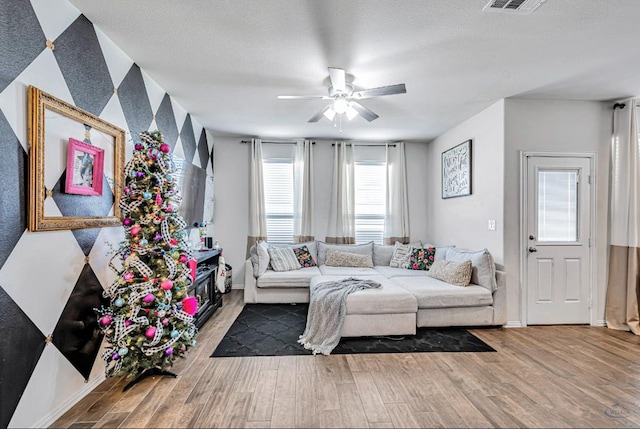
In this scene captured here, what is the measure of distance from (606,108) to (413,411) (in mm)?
4239

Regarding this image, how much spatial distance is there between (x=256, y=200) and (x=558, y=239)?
14.4 feet

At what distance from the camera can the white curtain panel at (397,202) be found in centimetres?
541

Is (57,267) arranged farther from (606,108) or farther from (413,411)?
(606,108)

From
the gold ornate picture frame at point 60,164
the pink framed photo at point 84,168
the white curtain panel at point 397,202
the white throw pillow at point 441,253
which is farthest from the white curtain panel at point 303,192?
the pink framed photo at point 84,168

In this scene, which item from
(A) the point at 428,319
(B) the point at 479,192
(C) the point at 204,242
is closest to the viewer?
(A) the point at 428,319

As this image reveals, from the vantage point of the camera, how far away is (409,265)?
15.4 ft

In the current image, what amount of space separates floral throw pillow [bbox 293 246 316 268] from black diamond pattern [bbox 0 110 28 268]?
137 inches

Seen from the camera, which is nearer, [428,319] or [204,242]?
[428,319]

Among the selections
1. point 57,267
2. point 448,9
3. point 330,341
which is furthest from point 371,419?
point 448,9

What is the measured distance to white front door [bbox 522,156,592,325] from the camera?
11.6 ft

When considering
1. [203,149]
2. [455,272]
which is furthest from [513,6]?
[203,149]

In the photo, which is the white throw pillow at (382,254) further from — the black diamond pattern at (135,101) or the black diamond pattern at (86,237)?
the black diamond pattern at (86,237)

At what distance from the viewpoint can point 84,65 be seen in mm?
2111

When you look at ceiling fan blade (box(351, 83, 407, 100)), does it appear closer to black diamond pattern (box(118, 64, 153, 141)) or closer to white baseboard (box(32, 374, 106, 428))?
black diamond pattern (box(118, 64, 153, 141))
